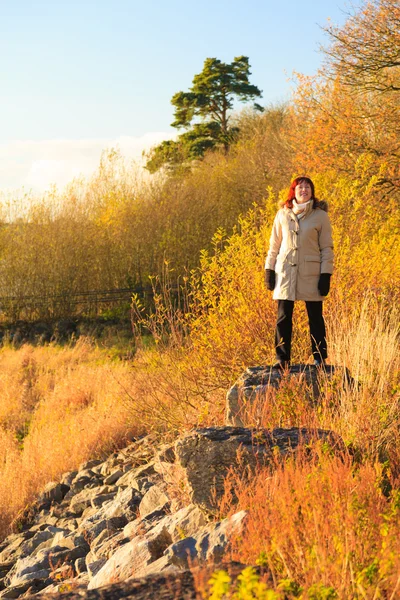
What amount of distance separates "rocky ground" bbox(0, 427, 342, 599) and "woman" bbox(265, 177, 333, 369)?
155cm

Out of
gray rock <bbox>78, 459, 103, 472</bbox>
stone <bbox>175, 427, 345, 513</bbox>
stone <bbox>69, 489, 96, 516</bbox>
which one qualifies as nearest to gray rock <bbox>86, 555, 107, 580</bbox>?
stone <bbox>175, 427, 345, 513</bbox>

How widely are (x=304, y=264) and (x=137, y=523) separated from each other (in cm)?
256

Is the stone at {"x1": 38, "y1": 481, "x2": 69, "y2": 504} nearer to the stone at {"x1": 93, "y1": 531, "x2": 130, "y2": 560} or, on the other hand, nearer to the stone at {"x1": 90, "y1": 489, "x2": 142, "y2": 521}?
the stone at {"x1": 90, "y1": 489, "x2": 142, "y2": 521}

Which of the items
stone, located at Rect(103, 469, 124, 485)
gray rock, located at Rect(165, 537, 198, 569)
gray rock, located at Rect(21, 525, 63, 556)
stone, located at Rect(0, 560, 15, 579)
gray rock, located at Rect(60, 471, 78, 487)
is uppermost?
gray rock, located at Rect(165, 537, 198, 569)

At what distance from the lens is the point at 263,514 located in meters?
3.52

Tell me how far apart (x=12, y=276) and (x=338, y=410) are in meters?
13.2

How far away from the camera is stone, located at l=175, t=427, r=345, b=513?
4.56 metres

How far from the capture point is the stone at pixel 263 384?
5676 mm

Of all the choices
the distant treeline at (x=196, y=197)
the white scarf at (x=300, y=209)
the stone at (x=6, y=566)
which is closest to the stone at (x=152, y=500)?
the stone at (x=6, y=566)

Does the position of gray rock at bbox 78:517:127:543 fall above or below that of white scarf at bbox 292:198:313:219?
below

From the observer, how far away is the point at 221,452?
4652 mm

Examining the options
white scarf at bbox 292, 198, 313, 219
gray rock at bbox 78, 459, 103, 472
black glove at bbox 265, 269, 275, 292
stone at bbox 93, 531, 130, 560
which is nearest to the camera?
stone at bbox 93, 531, 130, 560

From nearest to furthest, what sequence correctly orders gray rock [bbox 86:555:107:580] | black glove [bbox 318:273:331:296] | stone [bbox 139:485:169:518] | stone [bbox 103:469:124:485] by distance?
gray rock [bbox 86:555:107:580] < stone [bbox 139:485:169:518] < black glove [bbox 318:273:331:296] < stone [bbox 103:469:124:485]

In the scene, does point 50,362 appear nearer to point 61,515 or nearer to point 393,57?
point 61,515
